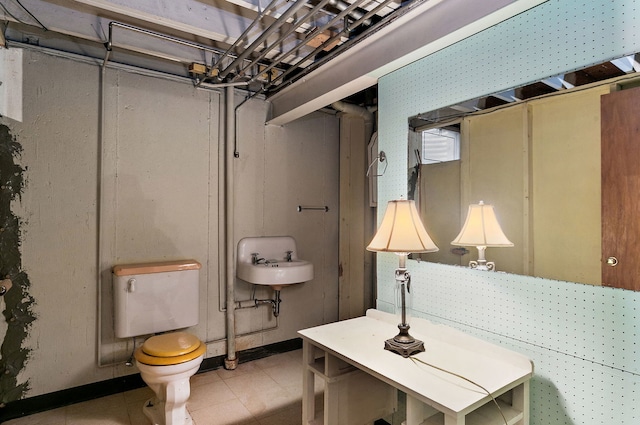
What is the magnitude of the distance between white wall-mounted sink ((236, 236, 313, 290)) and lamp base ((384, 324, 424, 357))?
132 centimetres

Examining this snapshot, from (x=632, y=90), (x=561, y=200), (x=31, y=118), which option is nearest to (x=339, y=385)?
(x=561, y=200)

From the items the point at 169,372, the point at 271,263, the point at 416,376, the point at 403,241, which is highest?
the point at 403,241

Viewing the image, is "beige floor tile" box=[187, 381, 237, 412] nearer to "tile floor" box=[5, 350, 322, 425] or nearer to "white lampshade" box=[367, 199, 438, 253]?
"tile floor" box=[5, 350, 322, 425]

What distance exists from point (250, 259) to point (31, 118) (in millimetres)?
1783

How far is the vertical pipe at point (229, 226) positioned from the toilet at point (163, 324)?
35cm

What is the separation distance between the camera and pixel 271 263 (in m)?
2.91

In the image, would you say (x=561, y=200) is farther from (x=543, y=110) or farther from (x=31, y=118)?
(x=31, y=118)

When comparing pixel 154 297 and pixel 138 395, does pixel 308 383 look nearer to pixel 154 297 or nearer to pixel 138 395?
pixel 154 297

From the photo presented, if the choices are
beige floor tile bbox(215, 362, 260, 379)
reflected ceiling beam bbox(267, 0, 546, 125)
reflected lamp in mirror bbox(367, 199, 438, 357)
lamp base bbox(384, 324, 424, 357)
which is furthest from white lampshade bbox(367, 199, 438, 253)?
beige floor tile bbox(215, 362, 260, 379)

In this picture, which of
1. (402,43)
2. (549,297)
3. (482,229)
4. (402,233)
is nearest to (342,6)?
(402,43)

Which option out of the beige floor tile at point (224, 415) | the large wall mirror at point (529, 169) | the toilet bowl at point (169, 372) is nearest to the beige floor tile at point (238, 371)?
the beige floor tile at point (224, 415)

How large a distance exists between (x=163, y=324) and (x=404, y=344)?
1.72 metres

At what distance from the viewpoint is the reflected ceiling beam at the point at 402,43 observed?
1424 mm

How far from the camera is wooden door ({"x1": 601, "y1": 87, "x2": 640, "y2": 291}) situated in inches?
46.3
